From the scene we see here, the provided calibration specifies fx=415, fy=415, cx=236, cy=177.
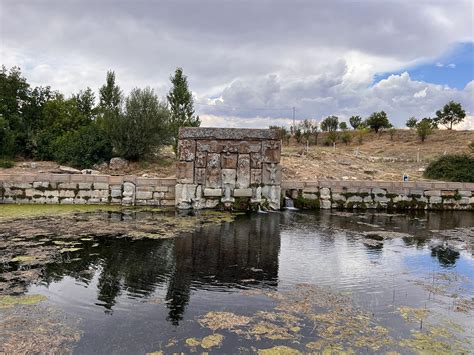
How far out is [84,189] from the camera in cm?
1378

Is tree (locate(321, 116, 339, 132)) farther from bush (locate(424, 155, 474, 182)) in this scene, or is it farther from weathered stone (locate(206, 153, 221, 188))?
weathered stone (locate(206, 153, 221, 188))

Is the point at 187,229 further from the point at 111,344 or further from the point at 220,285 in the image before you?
the point at 111,344

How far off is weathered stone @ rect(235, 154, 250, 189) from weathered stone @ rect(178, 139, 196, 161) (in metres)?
1.54

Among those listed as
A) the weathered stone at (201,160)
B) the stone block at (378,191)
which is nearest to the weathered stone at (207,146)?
the weathered stone at (201,160)

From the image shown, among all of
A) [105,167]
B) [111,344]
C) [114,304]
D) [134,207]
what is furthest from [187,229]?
[105,167]

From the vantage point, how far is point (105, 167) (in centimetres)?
2162

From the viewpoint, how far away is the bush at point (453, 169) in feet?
70.7

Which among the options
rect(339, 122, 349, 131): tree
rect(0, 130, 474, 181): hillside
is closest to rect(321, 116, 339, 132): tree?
rect(339, 122, 349, 131): tree

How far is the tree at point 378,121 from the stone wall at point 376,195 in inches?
1620

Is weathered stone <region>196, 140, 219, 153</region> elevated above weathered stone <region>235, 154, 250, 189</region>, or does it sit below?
above

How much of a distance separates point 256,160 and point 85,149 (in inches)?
467

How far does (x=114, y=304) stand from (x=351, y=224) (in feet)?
26.1

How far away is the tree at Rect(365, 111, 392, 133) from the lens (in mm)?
54125

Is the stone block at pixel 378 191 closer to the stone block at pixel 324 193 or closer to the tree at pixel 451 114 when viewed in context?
the stone block at pixel 324 193
